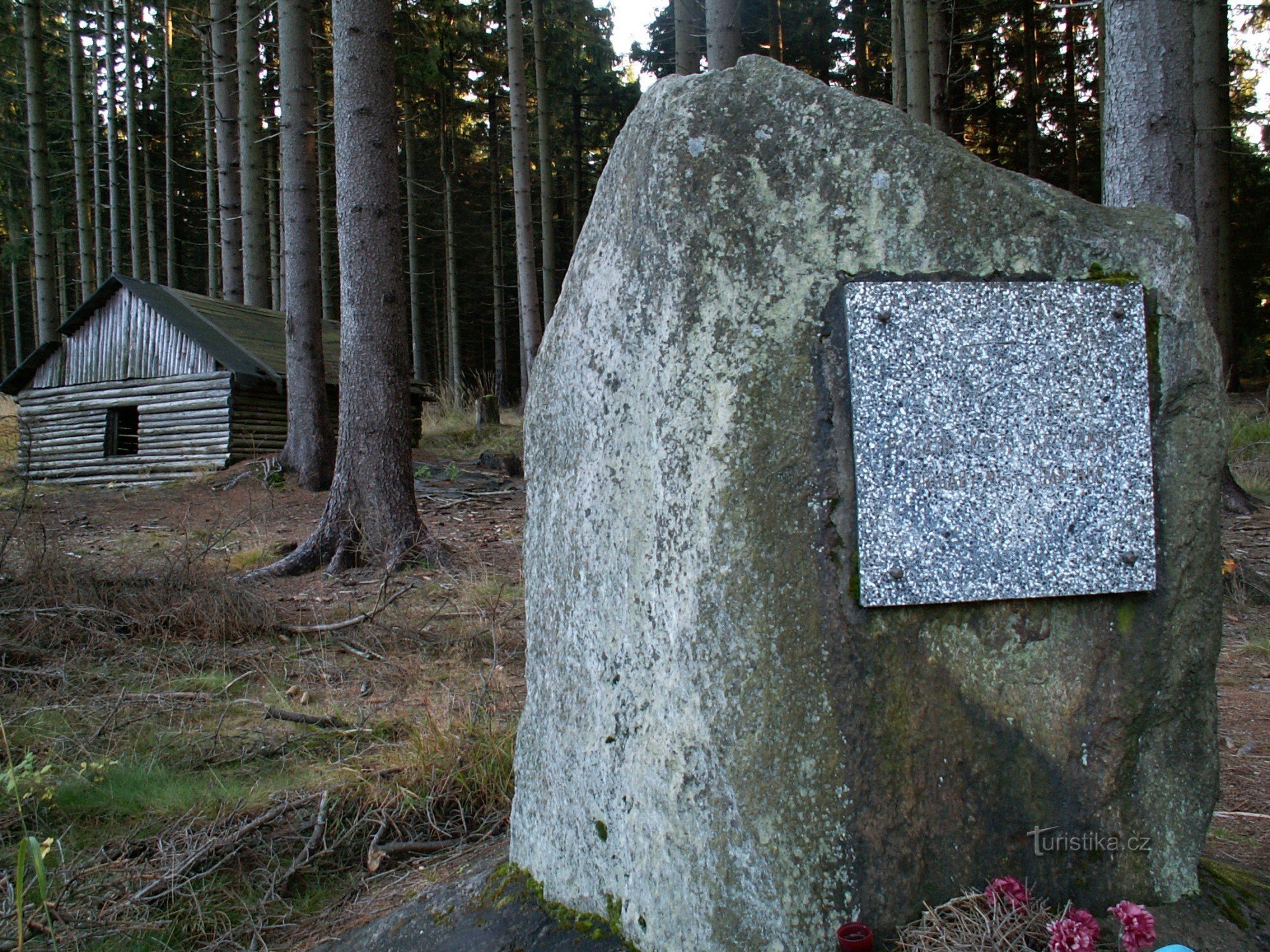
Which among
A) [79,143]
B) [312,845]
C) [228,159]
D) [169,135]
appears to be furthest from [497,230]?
[312,845]

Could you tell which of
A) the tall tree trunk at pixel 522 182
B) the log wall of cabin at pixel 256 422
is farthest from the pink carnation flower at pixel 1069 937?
the tall tree trunk at pixel 522 182

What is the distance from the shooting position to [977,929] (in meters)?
1.74

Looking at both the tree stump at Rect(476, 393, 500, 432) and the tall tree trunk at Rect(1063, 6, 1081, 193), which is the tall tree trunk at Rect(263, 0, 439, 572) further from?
the tall tree trunk at Rect(1063, 6, 1081, 193)

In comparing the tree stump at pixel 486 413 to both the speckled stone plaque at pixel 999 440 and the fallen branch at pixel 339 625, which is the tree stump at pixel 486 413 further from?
the speckled stone plaque at pixel 999 440

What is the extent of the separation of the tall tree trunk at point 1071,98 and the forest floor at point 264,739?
1430 centimetres

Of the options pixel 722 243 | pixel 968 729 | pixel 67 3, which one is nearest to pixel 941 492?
pixel 968 729

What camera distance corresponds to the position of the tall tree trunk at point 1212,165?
9.21m

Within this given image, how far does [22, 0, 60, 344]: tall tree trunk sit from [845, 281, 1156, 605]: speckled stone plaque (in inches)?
664

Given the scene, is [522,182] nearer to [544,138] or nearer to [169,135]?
[544,138]

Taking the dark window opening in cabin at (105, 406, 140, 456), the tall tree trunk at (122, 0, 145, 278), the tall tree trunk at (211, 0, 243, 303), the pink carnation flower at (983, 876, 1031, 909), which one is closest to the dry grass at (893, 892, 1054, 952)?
the pink carnation flower at (983, 876, 1031, 909)

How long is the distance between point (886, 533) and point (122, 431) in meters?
15.7

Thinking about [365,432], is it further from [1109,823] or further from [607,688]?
[1109,823]

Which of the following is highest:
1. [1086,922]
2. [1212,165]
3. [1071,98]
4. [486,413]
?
[1071,98]

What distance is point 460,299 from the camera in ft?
90.7
